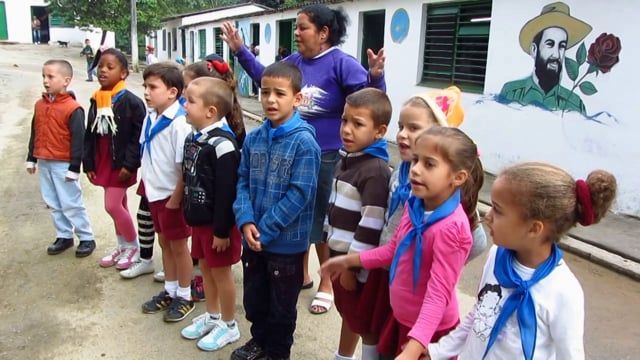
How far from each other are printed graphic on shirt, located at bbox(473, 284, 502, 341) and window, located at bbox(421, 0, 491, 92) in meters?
6.53

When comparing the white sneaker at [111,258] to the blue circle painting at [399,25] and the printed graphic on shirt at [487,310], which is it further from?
the blue circle painting at [399,25]

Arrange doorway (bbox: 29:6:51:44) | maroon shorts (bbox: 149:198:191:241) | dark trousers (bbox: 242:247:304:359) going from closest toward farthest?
dark trousers (bbox: 242:247:304:359) → maroon shorts (bbox: 149:198:191:241) → doorway (bbox: 29:6:51:44)

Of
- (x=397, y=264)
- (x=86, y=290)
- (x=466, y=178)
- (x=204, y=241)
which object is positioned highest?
(x=466, y=178)

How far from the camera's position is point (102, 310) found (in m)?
3.23

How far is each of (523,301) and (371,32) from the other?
31.7ft

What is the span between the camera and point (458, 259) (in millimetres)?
1723

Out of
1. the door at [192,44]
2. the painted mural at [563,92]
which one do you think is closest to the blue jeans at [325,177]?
the painted mural at [563,92]

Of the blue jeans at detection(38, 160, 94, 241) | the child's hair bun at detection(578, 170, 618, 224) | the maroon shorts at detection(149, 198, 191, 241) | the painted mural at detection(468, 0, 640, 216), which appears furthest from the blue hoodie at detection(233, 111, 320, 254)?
the painted mural at detection(468, 0, 640, 216)

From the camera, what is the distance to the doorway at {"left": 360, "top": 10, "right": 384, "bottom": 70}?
10.3m

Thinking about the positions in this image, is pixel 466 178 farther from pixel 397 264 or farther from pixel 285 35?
pixel 285 35

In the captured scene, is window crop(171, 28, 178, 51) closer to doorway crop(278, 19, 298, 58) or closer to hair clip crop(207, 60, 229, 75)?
doorway crop(278, 19, 298, 58)

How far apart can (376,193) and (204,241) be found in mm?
1044

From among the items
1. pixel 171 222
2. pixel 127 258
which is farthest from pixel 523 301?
pixel 127 258

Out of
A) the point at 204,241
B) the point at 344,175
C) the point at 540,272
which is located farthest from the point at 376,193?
the point at 204,241
